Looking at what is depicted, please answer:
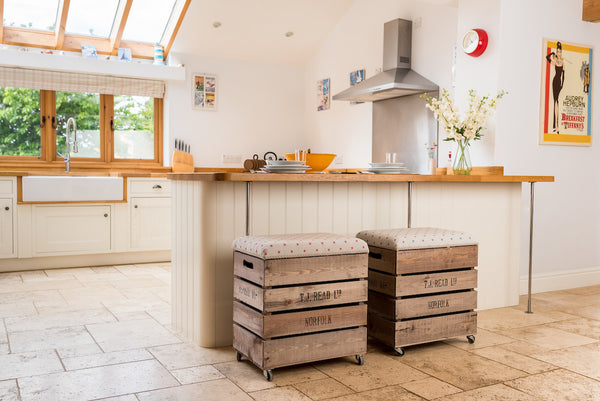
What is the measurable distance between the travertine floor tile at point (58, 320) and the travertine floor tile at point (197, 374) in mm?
995

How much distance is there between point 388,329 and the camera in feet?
8.15

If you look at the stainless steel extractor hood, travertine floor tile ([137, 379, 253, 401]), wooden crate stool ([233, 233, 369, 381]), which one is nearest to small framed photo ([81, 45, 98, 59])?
the stainless steel extractor hood

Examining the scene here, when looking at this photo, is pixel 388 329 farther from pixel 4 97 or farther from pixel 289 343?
pixel 4 97

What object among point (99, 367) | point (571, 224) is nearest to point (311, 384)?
point (99, 367)

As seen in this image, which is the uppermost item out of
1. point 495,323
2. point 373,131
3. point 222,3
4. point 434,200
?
point 222,3

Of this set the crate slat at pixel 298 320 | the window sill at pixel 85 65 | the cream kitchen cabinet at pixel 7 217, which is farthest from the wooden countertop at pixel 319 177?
the window sill at pixel 85 65

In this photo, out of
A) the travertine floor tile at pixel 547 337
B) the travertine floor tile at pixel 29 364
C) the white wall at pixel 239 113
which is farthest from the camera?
the white wall at pixel 239 113

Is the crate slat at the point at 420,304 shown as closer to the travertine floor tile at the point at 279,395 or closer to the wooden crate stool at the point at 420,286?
the wooden crate stool at the point at 420,286

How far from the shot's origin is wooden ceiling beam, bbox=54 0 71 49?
17.1 feet

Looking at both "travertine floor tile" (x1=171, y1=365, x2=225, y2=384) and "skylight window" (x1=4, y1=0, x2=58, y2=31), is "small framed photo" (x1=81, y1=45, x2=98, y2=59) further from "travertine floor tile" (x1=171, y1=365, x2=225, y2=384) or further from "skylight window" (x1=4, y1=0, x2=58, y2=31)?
"travertine floor tile" (x1=171, y1=365, x2=225, y2=384)

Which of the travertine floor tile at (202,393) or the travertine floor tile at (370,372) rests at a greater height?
the travertine floor tile at (202,393)

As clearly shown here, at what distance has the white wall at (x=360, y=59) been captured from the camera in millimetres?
4689

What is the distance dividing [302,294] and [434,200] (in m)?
1.33

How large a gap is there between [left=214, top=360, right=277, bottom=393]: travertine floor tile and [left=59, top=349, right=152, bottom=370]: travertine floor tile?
38 centimetres
